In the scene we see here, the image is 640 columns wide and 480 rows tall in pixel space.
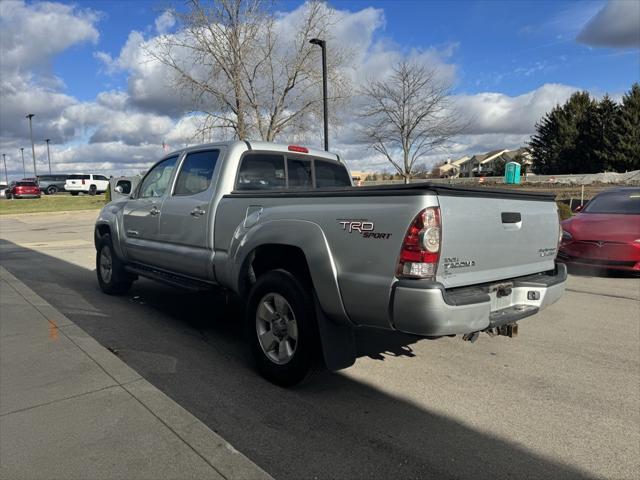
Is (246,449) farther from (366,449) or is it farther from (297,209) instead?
(297,209)

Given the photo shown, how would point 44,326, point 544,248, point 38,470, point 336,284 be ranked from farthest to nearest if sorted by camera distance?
point 44,326
point 544,248
point 336,284
point 38,470

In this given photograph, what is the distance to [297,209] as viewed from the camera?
3682 mm

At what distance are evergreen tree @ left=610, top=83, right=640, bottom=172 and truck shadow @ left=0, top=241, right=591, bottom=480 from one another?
5067 centimetres

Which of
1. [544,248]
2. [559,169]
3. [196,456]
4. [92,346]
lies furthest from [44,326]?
[559,169]

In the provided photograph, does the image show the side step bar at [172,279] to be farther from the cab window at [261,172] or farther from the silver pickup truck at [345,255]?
the cab window at [261,172]

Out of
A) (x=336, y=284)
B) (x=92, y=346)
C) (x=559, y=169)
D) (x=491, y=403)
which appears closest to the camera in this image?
(x=336, y=284)

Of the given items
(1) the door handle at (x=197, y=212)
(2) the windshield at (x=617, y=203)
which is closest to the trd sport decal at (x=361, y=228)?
(1) the door handle at (x=197, y=212)

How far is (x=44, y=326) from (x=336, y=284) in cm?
375

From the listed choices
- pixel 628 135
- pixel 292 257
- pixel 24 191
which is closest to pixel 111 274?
pixel 292 257

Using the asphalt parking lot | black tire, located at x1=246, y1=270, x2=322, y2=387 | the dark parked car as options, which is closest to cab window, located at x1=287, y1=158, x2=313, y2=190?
black tire, located at x1=246, y1=270, x2=322, y2=387

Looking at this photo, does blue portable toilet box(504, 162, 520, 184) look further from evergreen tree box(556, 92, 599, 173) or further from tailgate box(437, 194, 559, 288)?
evergreen tree box(556, 92, 599, 173)

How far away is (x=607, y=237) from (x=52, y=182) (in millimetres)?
55079

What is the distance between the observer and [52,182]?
2060 inches

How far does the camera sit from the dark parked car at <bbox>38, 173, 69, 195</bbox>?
170 ft
